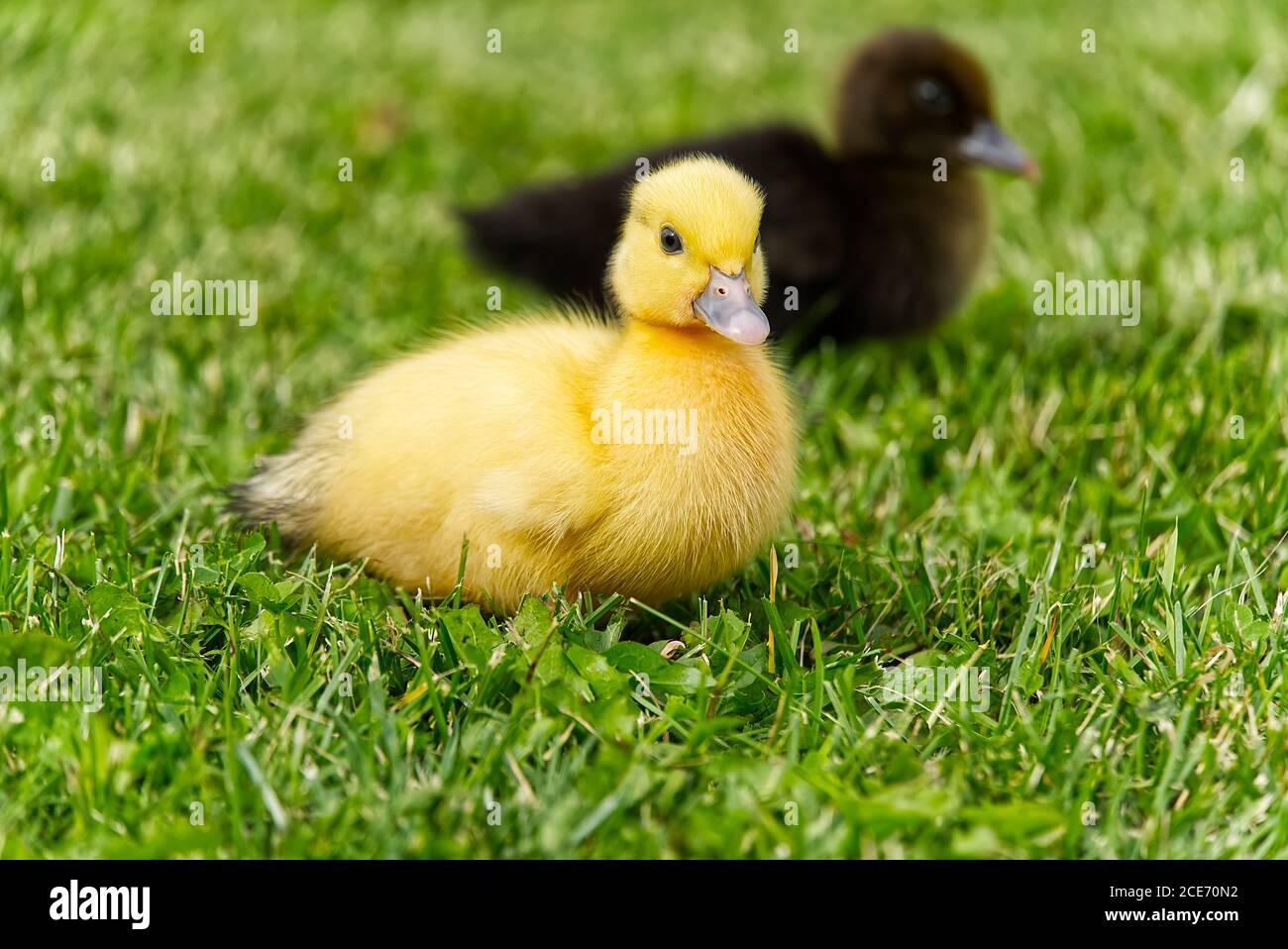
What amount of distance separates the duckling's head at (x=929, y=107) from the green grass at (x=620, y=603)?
473 millimetres

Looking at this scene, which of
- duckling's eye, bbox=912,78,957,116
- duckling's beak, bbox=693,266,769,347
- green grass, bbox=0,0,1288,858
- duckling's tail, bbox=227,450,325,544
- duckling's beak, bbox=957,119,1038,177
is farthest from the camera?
duckling's eye, bbox=912,78,957,116

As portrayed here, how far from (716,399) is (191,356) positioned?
203cm

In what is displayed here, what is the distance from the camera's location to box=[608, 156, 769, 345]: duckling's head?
7.75 ft

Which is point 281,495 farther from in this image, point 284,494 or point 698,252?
point 698,252

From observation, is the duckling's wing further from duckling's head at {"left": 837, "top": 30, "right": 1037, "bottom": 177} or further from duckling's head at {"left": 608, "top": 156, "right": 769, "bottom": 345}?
duckling's head at {"left": 608, "top": 156, "right": 769, "bottom": 345}

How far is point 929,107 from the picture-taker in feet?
14.4

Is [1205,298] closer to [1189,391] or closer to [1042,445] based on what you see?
[1189,391]

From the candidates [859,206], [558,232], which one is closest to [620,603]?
[558,232]

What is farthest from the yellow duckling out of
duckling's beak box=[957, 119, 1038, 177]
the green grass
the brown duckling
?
duckling's beak box=[957, 119, 1038, 177]

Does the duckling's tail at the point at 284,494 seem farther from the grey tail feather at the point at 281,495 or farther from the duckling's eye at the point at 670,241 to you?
the duckling's eye at the point at 670,241

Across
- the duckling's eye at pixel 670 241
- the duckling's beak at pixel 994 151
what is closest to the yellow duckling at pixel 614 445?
the duckling's eye at pixel 670 241

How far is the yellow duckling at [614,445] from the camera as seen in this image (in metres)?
2.35
